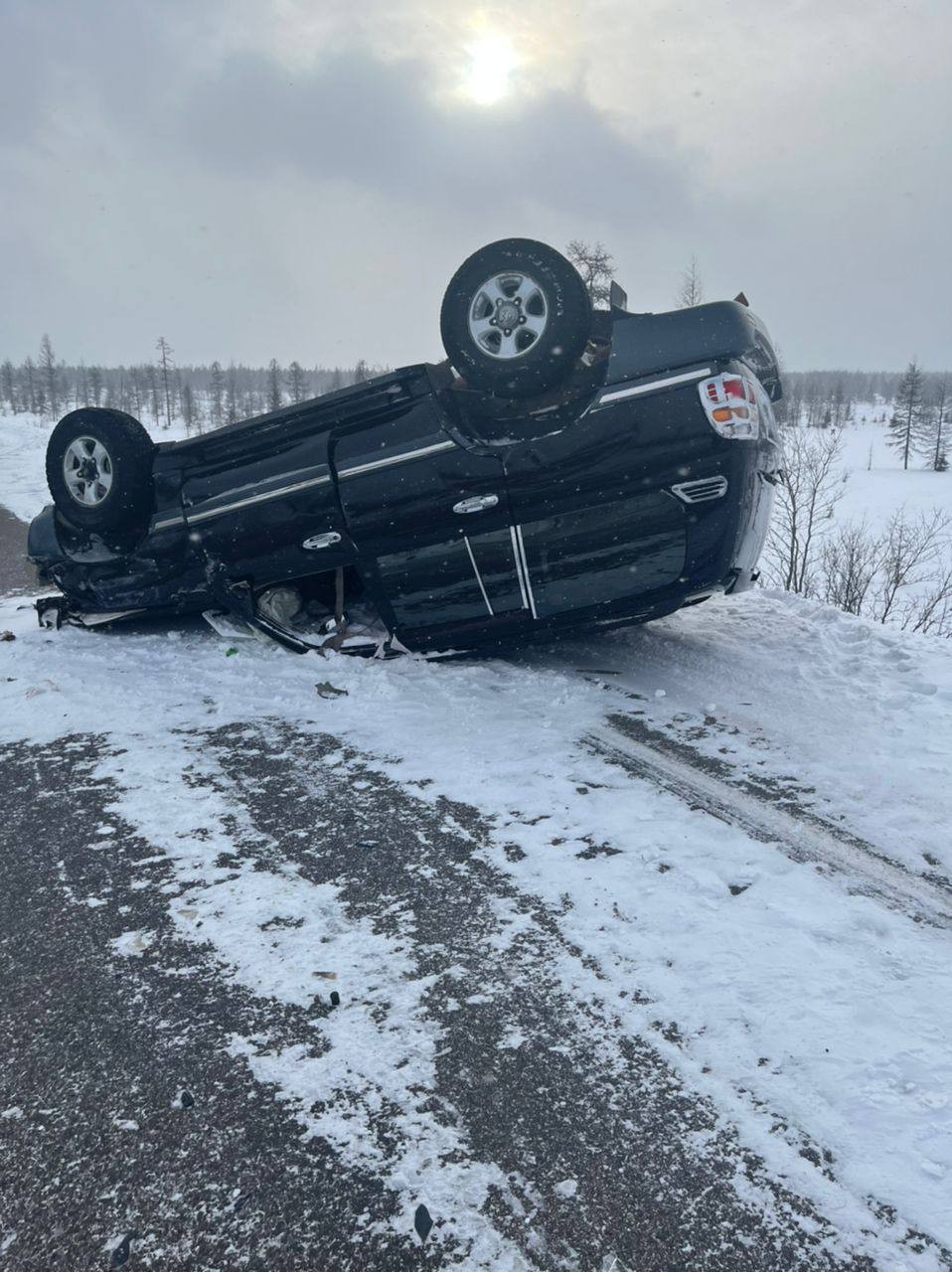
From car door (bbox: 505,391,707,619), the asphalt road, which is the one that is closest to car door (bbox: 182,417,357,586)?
car door (bbox: 505,391,707,619)

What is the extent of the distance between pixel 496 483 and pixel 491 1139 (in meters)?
3.53

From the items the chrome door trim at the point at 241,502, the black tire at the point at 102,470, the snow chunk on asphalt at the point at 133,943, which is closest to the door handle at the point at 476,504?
the chrome door trim at the point at 241,502

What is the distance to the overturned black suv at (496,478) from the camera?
15.0 ft

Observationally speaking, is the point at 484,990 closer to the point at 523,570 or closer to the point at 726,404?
the point at 523,570

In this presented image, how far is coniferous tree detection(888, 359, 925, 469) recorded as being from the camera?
78062 millimetres

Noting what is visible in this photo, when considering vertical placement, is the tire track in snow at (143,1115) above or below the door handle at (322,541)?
below

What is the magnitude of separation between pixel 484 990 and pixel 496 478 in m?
3.07

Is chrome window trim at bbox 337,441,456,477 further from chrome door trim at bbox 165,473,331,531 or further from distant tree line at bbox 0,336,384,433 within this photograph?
distant tree line at bbox 0,336,384,433

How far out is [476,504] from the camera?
15.9ft

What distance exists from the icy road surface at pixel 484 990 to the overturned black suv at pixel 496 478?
0.85 metres

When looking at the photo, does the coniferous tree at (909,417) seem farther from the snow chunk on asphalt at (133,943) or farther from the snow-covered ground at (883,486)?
the snow chunk on asphalt at (133,943)

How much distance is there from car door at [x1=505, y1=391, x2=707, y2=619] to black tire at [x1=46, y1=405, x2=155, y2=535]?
268 cm

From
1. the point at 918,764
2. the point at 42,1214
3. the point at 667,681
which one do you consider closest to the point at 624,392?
the point at 667,681

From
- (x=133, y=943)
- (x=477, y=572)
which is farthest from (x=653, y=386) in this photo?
(x=133, y=943)
